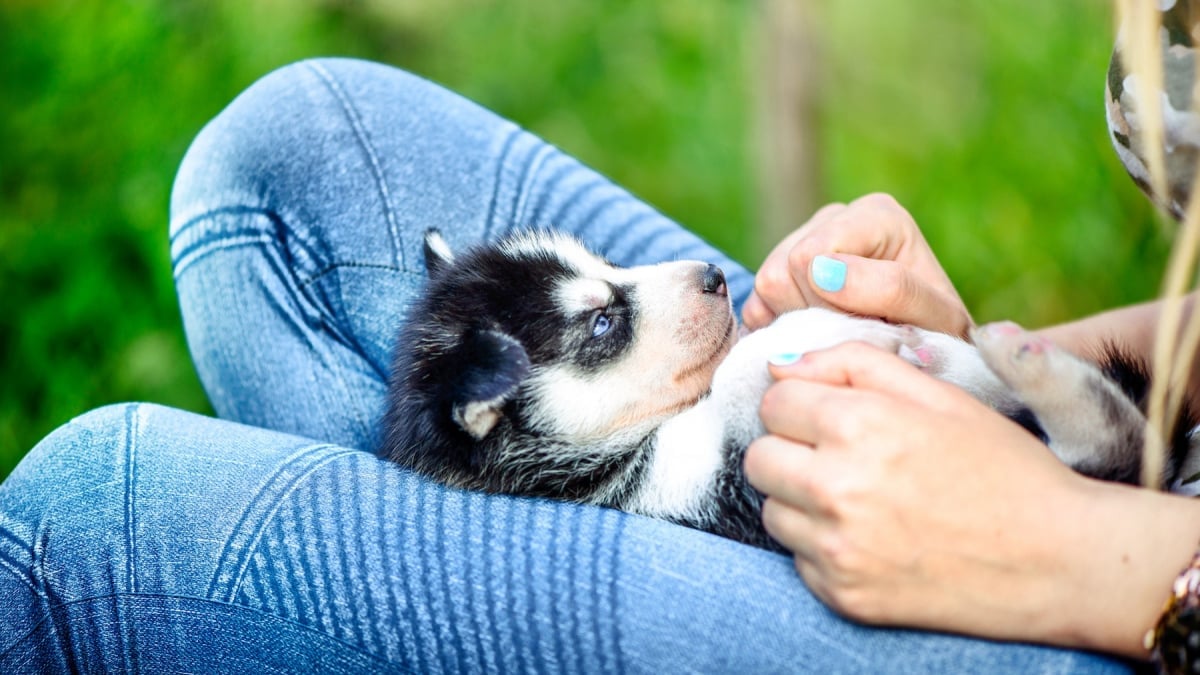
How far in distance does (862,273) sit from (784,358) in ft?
0.92

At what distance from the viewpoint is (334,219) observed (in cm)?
230

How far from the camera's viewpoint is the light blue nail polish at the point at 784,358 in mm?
1699

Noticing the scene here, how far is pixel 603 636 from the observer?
1516 mm

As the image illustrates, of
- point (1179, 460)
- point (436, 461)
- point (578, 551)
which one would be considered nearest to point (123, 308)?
point (436, 461)

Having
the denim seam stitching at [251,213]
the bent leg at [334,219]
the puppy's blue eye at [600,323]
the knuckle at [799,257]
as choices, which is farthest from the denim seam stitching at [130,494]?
the knuckle at [799,257]

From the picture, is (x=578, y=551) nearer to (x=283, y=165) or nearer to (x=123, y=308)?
(x=283, y=165)

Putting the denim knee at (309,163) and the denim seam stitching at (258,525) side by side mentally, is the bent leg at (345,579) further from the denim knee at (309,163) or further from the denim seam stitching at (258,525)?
the denim knee at (309,163)

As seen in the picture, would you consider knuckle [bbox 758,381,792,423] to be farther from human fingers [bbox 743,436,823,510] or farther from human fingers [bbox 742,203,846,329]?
human fingers [bbox 742,203,846,329]

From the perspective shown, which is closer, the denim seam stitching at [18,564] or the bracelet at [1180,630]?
the bracelet at [1180,630]

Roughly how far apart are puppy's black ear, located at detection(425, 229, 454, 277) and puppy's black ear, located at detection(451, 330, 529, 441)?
350 mm

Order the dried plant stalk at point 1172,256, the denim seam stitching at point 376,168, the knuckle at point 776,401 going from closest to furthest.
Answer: the dried plant stalk at point 1172,256 < the knuckle at point 776,401 < the denim seam stitching at point 376,168

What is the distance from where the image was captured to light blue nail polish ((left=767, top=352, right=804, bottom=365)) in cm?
170

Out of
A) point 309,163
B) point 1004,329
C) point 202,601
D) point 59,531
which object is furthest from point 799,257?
point 59,531

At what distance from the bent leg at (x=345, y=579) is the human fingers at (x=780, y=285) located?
65cm
